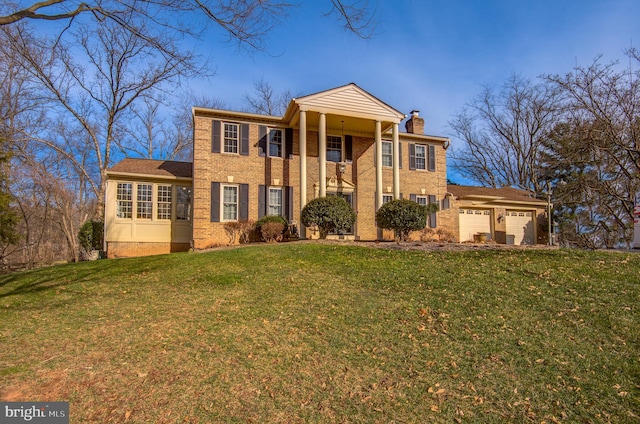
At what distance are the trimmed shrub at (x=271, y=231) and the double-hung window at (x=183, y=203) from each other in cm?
381

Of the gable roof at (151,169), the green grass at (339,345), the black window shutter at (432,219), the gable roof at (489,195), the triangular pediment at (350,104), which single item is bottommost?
the green grass at (339,345)

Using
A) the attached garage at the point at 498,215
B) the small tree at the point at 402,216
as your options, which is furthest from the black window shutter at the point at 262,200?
the attached garage at the point at 498,215

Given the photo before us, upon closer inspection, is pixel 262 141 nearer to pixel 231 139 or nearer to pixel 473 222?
pixel 231 139

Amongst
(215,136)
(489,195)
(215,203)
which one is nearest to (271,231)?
(215,203)

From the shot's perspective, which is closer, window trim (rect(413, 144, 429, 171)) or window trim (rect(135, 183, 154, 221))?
window trim (rect(135, 183, 154, 221))

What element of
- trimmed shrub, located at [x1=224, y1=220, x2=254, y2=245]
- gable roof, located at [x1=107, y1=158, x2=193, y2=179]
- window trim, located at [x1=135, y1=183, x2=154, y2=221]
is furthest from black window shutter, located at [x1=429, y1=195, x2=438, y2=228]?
window trim, located at [x1=135, y1=183, x2=154, y2=221]

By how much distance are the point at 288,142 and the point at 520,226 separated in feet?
47.3

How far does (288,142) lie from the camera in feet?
56.3

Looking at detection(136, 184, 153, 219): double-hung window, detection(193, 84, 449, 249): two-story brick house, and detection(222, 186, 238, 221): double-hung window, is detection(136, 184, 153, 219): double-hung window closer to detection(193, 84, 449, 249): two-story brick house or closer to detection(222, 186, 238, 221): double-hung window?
detection(193, 84, 449, 249): two-story brick house

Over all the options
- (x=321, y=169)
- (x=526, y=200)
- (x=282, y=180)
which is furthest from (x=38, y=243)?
(x=526, y=200)

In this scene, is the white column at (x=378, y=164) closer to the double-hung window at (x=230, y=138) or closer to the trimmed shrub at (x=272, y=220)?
the trimmed shrub at (x=272, y=220)

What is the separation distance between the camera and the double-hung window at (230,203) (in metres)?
16.0

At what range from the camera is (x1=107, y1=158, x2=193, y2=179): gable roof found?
1594 cm

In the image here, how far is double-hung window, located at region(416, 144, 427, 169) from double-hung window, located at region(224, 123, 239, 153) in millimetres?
8654
